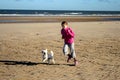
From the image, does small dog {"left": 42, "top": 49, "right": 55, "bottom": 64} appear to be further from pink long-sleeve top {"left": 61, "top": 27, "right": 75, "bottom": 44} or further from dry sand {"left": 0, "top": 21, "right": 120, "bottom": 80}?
pink long-sleeve top {"left": 61, "top": 27, "right": 75, "bottom": 44}

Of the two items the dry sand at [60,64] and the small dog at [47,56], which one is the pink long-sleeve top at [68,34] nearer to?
the small dog at [47,56]

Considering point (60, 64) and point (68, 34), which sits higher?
point (68, 34)

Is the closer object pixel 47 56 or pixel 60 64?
pixel 60 64

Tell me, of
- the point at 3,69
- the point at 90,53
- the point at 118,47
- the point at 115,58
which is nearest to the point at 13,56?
the point at 3,69

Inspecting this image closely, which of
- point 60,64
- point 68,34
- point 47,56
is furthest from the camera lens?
point 47,56

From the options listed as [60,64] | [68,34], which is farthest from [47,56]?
[68,34]

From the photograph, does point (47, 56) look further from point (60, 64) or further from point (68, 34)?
point (68, 34)

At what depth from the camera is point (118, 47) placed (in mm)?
13617

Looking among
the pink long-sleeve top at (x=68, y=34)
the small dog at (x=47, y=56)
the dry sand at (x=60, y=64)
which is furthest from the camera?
the small dog at (x=47, y=56)

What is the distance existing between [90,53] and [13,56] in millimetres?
3228

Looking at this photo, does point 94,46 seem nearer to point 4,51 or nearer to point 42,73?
point 4,51

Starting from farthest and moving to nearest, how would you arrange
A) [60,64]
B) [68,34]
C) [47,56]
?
[47,56], [60,64], [68,34]

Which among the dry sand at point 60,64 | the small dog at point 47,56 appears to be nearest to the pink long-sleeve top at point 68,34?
the small dog at point 47,56

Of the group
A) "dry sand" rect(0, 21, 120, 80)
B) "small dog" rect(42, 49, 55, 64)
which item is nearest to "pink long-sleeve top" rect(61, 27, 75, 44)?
"small dog" rect(42, 49, 55, 64)
